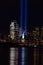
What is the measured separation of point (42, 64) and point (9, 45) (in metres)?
70.9

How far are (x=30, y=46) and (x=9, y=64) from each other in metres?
74.2

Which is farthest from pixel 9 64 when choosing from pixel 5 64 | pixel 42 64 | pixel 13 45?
pixel 13 45

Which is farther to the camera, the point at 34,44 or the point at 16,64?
the point at 34,44

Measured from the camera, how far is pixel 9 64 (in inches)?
1153

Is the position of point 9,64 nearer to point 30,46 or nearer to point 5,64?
point 5,64

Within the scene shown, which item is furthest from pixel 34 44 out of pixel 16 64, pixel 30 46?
pixel 16 64

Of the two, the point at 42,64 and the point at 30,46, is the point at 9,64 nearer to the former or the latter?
the point at 42,64

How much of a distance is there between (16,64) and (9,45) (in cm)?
7012

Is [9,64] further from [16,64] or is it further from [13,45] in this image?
[13,45]

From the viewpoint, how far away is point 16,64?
30016 mm

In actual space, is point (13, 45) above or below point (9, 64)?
above

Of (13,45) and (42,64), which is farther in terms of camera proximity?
(13,45)

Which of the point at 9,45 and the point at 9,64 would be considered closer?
the point at 9,64

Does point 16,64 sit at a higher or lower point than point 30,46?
lower
